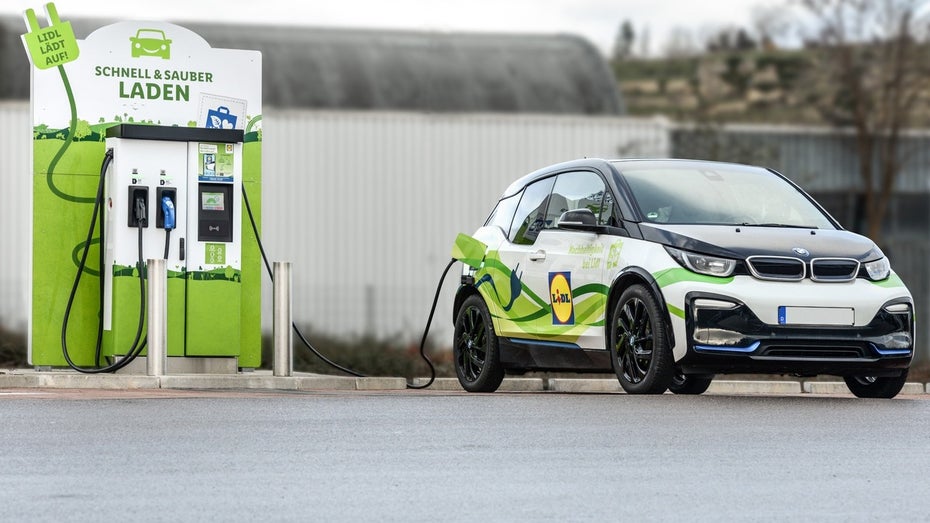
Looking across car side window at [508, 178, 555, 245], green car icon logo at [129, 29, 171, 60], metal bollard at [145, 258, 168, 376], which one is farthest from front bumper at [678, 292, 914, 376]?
green car icon logo at [129, 29, 171, 60]

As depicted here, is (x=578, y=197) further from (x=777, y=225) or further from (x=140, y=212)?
(x=140, y=212)

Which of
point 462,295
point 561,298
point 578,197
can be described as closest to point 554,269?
point 561,298

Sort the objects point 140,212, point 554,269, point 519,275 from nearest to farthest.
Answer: point 554,269 < point 519,275 < point 140,212

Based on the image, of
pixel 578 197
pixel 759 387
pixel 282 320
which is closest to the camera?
pixel 578 197

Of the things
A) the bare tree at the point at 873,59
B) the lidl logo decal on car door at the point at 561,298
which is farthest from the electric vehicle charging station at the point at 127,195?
the bare tree at the point at 873,59

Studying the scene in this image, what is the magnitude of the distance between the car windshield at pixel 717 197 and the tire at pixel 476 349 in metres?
1.75

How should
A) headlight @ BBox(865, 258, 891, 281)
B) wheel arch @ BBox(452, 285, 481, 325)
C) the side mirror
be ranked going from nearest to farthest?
headlight @ BBox(865, 258, 891, 281), the side mirror, wheel arch @ BBox(452, 285, 481, 325)

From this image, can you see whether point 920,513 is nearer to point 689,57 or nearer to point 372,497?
point 372,497

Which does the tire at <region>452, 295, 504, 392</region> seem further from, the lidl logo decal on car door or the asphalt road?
the asphalt road

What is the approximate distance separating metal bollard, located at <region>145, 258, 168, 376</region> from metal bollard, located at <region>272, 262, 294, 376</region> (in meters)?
0.94

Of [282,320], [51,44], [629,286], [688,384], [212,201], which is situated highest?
[51,44]

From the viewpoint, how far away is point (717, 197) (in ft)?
39.9

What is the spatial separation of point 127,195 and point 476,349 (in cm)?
333

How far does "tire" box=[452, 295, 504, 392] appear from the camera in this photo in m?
13.2
